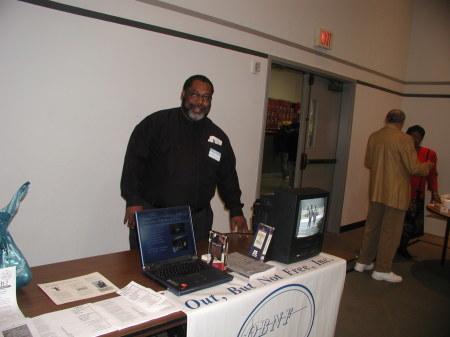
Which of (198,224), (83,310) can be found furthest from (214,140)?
(83,310)

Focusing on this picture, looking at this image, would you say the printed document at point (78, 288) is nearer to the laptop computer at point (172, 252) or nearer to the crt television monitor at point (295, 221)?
the laptop computer at point (172, 252)

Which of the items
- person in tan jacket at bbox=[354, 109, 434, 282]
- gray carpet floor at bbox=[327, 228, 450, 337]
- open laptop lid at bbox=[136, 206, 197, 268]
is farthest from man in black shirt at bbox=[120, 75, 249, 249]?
person in tan jacket at bbox=[354, 109, 434, 282]

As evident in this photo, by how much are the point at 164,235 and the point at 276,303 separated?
589 mm

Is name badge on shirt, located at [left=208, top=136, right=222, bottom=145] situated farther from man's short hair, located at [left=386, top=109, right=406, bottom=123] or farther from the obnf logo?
man's short hair, located at [left=386, top=109, right=406, bottom=123]

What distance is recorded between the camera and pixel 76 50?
238 cm

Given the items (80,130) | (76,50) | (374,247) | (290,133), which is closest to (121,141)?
(80,130)

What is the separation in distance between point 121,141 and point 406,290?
2.92 metres

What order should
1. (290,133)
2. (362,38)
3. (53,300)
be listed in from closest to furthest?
1. (53,300)
2. (362,38)
3. (290,133)

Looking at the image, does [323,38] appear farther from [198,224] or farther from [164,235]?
[164,235]

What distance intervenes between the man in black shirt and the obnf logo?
0.63 metres

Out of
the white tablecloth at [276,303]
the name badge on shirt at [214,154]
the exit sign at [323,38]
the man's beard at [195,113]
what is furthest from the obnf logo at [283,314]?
the exit sign at [323,38]

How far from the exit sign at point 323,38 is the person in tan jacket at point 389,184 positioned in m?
1.19

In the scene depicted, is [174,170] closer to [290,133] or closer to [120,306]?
[120,306]

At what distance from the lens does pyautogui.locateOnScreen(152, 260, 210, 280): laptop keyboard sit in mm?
1499
